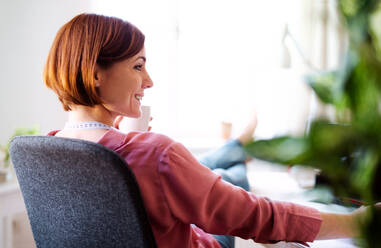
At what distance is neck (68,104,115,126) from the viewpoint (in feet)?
3.01

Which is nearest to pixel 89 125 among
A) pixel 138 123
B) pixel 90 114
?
pixel 90 114

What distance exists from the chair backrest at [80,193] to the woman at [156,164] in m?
0.09

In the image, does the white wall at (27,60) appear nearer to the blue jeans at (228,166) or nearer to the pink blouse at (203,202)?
the blue jeans at (228,166)

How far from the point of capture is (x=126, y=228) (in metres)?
0.62

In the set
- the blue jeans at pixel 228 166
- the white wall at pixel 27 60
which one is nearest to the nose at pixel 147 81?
the blue jeans at pixel 228 166

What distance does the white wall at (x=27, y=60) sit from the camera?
6.60 feet

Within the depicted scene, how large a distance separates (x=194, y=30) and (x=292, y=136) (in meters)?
2.67

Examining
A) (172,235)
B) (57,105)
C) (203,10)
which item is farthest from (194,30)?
(172,235)

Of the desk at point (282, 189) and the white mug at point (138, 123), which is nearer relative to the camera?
the desk at point (282, 189)

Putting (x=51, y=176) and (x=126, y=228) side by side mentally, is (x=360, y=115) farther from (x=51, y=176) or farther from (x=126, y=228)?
(x=51, y=176)

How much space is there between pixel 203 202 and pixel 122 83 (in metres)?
0.39

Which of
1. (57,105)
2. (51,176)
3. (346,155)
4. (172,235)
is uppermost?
(346,155)

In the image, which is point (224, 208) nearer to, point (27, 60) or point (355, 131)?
point (355, 131)

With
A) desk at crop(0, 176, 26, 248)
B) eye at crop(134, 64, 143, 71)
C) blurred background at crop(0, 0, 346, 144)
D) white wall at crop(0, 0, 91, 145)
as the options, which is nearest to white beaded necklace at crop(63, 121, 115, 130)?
eye at crop(134, 64, 143, 71)
